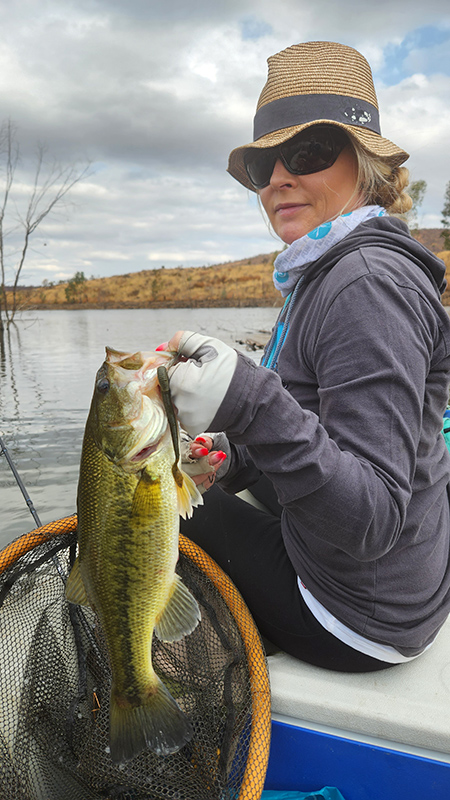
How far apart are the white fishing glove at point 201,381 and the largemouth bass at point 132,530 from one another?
0.37ft

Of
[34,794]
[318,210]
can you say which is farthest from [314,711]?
[318,210]

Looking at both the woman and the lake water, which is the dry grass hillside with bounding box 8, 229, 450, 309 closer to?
the lake water

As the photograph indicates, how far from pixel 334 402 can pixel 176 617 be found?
0.83 meters

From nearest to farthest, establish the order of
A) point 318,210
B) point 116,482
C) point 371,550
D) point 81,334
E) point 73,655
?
1. point 371,550
2. point 116,482
3. point 73,655
4. point 318,210
5. point 81,334

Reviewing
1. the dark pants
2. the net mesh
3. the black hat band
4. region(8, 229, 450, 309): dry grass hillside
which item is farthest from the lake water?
region(8, 229, 450, 309): dry grass hillside

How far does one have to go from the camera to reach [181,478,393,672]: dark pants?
1.85 meters

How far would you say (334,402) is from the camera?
1439 millimetres

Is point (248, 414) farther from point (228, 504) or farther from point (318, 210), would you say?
point (318, 210)

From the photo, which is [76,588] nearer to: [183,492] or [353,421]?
[183,492]

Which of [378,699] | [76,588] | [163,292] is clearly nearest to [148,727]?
[76,588]

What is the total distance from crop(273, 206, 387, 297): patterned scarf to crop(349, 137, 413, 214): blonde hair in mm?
185

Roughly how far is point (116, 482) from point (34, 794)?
110cm

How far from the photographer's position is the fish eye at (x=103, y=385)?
1.51 metres

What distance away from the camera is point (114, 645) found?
61.8 inches
